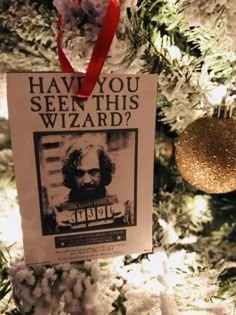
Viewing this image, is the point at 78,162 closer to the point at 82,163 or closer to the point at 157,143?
the point at 82,163

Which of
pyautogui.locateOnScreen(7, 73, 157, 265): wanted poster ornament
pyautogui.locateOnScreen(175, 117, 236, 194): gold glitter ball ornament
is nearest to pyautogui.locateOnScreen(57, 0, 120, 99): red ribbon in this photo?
pyautogui.locateOnScreen(7, 73, 157, 265): wanted poster ornament

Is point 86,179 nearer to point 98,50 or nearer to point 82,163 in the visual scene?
point 82,163

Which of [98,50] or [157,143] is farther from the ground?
[98,50]

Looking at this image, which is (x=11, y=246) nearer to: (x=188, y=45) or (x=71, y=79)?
(x=71, y=79)

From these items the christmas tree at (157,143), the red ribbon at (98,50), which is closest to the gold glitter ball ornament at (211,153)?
the christmas tree at (157,143)

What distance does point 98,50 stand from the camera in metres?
0.44

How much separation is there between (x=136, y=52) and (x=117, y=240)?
0.24 metres

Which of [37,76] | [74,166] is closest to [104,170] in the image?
[74,166]

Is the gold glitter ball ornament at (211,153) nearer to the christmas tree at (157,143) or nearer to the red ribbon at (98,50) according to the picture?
the christmas tree at (157,143)

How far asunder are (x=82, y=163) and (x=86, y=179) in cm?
2

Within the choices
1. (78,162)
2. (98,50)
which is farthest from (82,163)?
(98,50)

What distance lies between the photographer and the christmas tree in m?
0.46

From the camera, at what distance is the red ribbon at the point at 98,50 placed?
A: 16.8 inches

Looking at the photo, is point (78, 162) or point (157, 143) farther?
point (157, 143)
